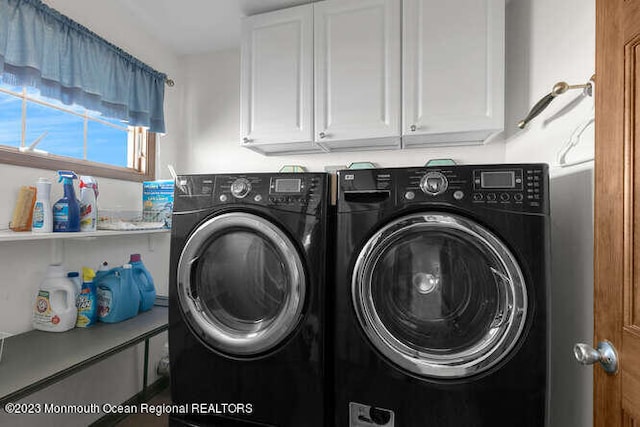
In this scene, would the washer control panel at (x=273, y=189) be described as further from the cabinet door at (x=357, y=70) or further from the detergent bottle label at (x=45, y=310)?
the detergent bottle label at (x=45, y=310)

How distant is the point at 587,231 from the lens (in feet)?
3.60

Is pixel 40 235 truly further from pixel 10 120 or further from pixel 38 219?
pixel 10 120

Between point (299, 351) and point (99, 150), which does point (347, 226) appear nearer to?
point (299, 351)

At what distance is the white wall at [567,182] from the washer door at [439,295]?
0.76ft

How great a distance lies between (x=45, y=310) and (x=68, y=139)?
957 mm

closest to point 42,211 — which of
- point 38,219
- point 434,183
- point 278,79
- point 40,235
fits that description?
point 38,219

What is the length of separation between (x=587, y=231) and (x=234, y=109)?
2.37 m

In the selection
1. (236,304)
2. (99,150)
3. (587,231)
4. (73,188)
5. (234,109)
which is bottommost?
(236,304)

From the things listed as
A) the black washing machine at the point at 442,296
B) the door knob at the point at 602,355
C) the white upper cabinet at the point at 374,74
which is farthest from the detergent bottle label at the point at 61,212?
the door knob at the point at 602,355

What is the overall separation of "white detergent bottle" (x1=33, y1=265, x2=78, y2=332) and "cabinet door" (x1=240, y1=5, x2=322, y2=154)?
1.25 meters

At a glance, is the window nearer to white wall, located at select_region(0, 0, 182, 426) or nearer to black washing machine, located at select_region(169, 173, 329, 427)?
white wall, located at select_region(0, 0, 182, 426)

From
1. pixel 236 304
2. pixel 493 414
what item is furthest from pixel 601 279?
pixel 236 304

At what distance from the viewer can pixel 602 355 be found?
76 centimetres

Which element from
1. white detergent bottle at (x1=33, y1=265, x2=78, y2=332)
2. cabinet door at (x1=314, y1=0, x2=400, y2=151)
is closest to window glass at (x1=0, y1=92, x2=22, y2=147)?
white detergent bottle at (x1=33, y1=265, x2=78, y2=332)
